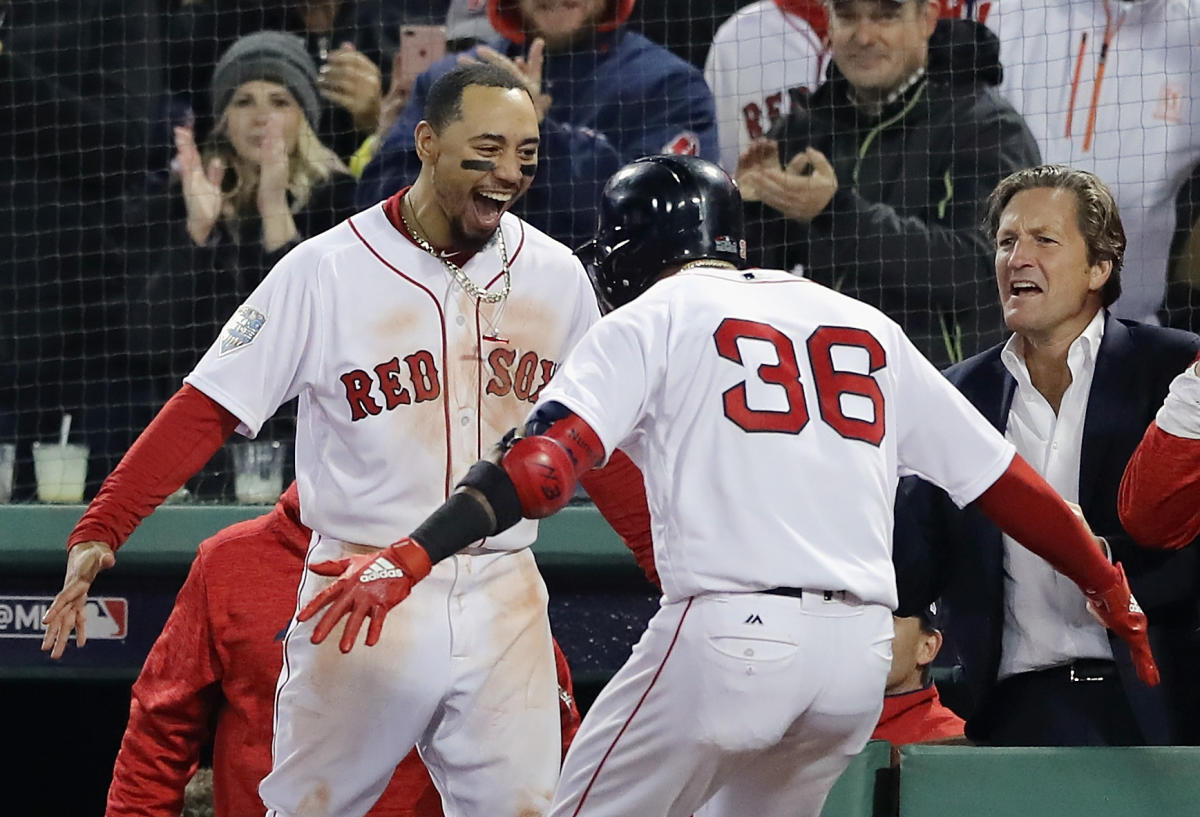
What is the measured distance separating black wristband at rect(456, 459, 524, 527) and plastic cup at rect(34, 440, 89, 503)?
2.40 meters

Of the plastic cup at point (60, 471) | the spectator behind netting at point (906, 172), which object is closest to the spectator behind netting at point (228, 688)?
the plastic cup at point (60, 471)

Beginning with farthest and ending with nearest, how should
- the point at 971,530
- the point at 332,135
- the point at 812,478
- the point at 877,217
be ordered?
1. the point at 332,135
2. the point at 877,217
3. the point at 971,530
4. the point at 812,478

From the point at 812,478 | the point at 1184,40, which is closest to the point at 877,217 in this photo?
the point at 1184,40

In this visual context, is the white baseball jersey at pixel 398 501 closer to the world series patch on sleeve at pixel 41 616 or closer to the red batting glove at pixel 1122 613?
the red batting glove at pixel 1122 613

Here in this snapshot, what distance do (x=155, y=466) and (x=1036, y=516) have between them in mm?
1214

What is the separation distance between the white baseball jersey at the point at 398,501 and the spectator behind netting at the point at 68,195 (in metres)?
2.21

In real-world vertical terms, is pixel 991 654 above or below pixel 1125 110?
below

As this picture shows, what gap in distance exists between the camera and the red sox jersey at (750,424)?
188cm

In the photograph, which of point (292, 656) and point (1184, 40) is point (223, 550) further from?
point (1184, 40)

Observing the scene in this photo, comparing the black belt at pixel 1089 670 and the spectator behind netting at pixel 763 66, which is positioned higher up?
the spectator behind netting at pixel 763 66

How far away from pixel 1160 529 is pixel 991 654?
0.33 meters

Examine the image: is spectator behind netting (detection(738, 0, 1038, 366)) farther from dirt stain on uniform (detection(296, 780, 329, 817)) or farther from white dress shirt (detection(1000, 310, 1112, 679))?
dirt stain on uniform (detection(296, 780, 329, 817))

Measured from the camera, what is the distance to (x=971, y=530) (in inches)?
102

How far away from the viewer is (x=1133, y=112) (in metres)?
3.83
